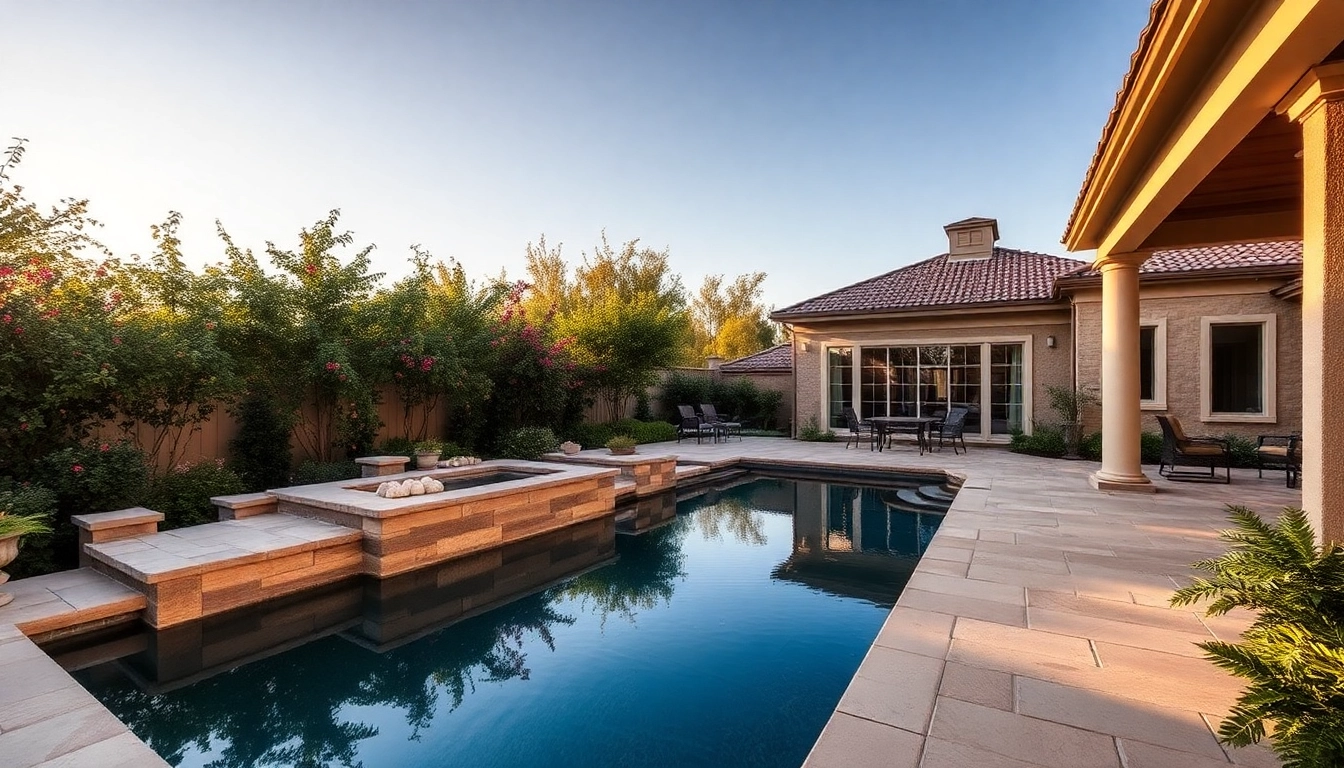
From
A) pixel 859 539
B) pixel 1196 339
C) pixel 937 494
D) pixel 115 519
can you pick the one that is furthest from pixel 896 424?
pixel 115 519

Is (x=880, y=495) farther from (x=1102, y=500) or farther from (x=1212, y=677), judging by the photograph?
(x=1212, y=677)

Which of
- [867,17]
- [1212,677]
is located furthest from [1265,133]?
[867,17]

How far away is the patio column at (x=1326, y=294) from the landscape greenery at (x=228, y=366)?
7.80m

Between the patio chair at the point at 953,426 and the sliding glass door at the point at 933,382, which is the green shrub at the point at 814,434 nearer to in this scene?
the sliding glass door at the point at 933,382

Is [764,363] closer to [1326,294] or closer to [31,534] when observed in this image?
[1326,294]

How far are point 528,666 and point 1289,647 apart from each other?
3419 millimetres

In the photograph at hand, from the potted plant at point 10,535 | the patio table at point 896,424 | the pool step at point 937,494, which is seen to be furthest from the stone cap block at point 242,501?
the patio table at point 896,424

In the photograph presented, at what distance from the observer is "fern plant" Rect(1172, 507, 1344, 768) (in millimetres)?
1464

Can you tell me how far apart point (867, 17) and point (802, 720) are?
976cm

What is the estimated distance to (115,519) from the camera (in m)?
4.64

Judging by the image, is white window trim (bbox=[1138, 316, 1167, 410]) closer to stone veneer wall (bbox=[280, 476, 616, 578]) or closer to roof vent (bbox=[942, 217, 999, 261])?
roof vent (bbox=[942, 217, 999, 261])

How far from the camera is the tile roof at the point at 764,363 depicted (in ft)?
57.6

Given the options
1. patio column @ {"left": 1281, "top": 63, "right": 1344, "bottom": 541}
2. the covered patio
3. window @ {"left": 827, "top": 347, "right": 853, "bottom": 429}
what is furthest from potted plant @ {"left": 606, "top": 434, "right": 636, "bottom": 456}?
patio column @ {"left": 1281, "top": 63, "right": 1344, "bottom": 541}

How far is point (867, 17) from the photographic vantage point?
9070 mm
